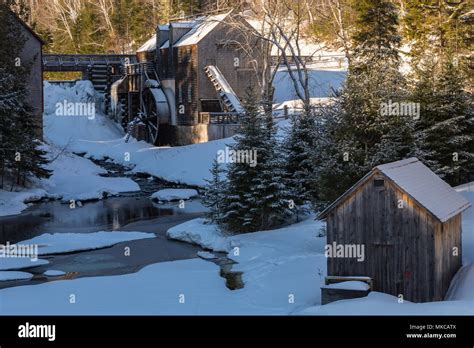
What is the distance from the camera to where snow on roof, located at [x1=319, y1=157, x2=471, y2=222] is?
1742cm

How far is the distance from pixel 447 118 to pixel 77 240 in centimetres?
1422

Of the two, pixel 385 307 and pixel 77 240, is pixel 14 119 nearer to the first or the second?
pixel 77 240

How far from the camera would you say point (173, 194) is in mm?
39281

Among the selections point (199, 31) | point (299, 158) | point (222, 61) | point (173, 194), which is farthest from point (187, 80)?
point (299, 158)

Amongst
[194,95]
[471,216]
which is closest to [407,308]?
[471,216]

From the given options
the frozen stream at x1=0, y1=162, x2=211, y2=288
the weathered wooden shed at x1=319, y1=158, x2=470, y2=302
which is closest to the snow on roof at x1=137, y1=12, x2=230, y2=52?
the frozen stream at x1=0, y1=162, x2=211, y2=288

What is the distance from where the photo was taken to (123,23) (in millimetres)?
73500

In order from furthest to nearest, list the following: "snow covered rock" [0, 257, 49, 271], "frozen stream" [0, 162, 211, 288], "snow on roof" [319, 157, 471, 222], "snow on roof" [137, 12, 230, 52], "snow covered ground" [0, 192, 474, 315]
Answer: "snow on roof" [137, 12, 230, 52]
"frozen stream" [0, 162, 211, 288]
"snow covered rock" [0, 257, 49, 271]
"snow on roof" [319, 157, 471, 222]
"snow covered ground" [0, 192, 474, 315]

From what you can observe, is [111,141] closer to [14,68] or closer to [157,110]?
[157,110]

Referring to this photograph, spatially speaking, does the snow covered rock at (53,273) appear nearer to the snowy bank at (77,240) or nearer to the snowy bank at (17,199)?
the snowy bank at (77,240)

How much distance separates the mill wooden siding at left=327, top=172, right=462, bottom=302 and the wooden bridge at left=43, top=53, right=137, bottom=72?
47.0 metres

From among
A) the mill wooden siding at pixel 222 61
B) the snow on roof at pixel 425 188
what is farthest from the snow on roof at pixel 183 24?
the snow on roof at pixel 425 188

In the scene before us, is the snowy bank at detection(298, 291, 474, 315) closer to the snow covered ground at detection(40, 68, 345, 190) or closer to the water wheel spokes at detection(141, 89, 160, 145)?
the snow covered ground at detection(40, 68, 345, 190)

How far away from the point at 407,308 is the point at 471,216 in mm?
9474
